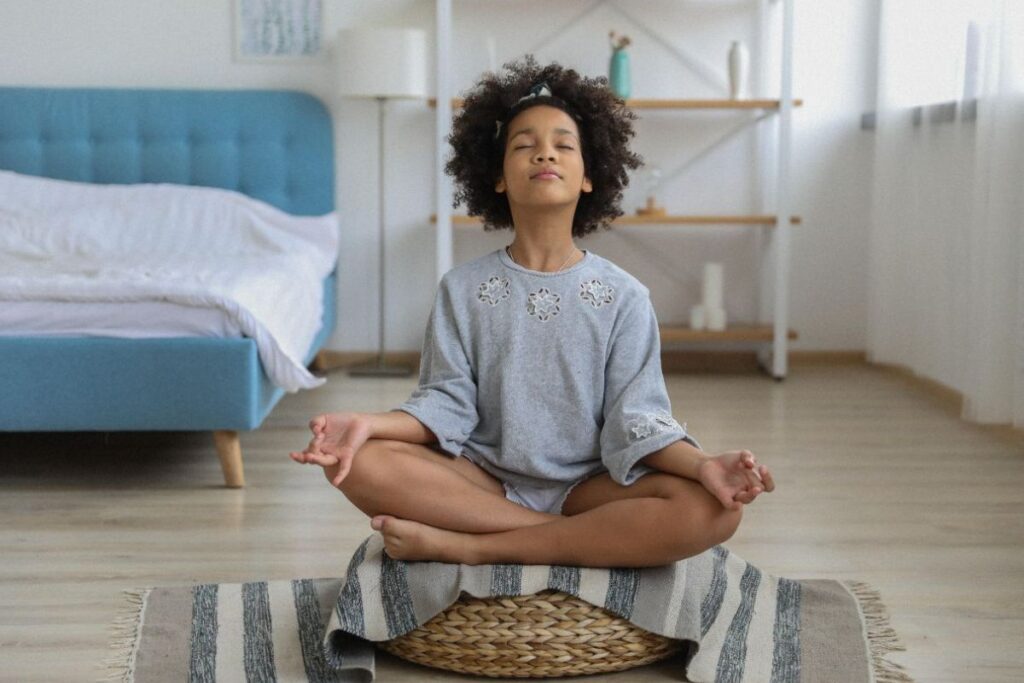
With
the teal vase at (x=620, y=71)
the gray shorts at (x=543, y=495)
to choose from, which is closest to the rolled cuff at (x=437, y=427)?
the gray shorts at (x=543, y=495)

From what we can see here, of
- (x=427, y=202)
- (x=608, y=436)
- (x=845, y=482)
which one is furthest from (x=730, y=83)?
(x=608, y=436)

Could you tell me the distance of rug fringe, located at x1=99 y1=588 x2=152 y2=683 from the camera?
1.79m

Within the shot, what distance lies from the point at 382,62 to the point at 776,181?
4.65ft

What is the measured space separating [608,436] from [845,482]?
1231mm

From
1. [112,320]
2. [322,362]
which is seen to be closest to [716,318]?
[322,362]

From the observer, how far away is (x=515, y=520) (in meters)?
1.87

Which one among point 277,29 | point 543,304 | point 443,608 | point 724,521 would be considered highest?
point 277,29

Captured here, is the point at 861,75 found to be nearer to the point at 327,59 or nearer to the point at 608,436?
the point at 327,59

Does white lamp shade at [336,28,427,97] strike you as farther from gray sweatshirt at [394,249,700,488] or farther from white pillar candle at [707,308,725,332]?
gray sweatshirt at [394,249,700,488]

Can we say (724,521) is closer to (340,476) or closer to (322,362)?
(340,476)

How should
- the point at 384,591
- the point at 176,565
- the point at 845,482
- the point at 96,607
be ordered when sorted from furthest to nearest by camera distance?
1. the point at 845,482
2. the point at 176,565
3. the point at 96,607
4. the point at 384,591

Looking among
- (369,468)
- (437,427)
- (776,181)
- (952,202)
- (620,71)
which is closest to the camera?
(369,468)

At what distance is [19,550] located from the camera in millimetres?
2420

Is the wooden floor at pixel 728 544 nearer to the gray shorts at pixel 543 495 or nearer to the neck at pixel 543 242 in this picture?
the gray shorts at pixel 543 495
